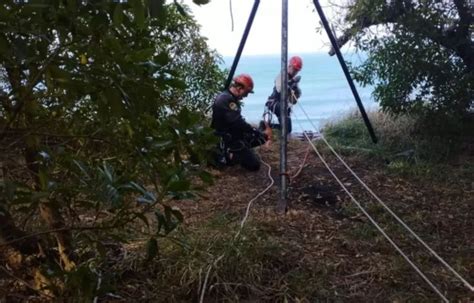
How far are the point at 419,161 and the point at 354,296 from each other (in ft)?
7.88

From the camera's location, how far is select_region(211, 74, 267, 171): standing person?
4.92 m

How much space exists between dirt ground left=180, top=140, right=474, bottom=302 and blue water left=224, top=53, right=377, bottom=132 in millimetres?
1249

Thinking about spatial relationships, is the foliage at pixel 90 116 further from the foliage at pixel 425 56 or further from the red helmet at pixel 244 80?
the foliage at pixel 425 56

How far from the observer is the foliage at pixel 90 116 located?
1.25 meters

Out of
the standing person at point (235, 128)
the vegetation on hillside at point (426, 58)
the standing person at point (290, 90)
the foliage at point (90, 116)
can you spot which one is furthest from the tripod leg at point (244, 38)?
the foliage at point (90, 116)

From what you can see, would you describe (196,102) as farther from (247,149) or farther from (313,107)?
(313,107)

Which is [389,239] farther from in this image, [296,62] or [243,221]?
[296,62]

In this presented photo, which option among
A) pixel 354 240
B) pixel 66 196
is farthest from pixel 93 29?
pixel 354 240

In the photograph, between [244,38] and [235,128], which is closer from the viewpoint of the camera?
[244,38]

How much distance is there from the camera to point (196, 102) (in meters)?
5.55

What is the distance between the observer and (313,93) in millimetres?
8211

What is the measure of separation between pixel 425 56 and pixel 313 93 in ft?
11.5

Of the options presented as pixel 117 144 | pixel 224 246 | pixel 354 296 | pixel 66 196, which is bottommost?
pixel 354 296

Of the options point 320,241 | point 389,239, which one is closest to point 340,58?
point 320,241
